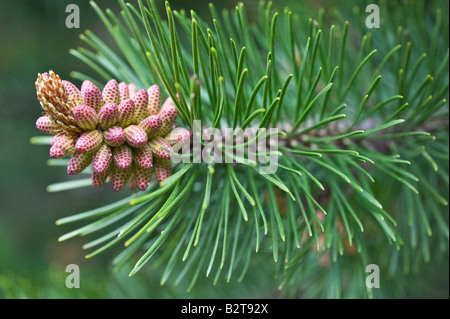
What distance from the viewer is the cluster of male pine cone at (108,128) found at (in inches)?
19.6

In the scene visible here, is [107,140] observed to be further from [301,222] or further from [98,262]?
[98,262]

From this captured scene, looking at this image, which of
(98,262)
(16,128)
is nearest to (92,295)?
(98,262)

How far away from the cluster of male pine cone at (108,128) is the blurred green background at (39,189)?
452 mm

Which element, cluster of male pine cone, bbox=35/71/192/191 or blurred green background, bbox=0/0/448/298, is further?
blurred green background, bbox=0/0/448/298

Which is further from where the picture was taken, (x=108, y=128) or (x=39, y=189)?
(x=39, y=189)

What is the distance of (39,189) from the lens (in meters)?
1.63

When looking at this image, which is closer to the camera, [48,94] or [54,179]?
[48,94]

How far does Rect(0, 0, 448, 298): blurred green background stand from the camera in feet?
3.19

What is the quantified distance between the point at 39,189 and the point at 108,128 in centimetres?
126

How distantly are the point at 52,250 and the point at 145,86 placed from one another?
1177mm

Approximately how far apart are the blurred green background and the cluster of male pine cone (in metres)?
0.45

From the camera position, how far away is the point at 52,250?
161 centimetres

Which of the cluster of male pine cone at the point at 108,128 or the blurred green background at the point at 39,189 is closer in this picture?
the cluster of male pine cone at the point at 108,128

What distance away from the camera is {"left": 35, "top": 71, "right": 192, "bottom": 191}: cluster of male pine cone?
0.50 m
